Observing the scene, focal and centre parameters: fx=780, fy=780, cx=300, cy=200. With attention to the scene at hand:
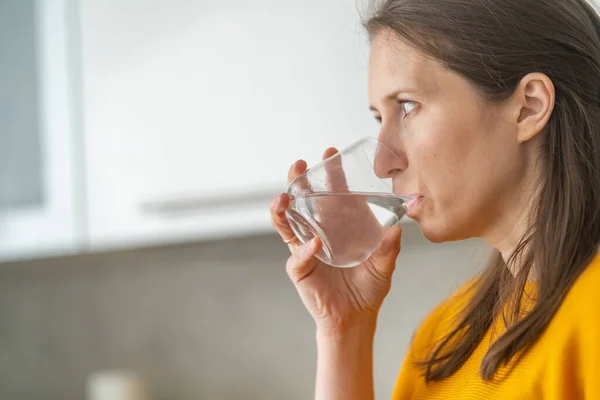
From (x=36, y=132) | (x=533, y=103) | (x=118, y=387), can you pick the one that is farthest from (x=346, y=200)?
(x=118, y=387)

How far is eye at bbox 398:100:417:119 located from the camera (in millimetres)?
911

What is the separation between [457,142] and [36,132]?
1182 mm

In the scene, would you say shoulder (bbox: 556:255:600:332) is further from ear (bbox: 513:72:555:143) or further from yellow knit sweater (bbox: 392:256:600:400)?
ear (bbox: 513:72:555:143)

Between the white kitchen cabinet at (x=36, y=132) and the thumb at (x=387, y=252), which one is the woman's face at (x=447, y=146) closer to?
the thumb at (x=387, y=252)

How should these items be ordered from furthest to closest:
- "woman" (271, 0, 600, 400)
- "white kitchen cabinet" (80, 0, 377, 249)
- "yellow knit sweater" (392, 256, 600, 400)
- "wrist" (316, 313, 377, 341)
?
1. "white kitchen cabinet" (80, 0, 377, 249)
2. "wrist" (316, 313, 377, 341)
3. "woman" (271, 0, 600, 400)
4. "yellow knit sweater" (392, 256, 600, 400)

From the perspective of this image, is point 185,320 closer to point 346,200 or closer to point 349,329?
point 349,329


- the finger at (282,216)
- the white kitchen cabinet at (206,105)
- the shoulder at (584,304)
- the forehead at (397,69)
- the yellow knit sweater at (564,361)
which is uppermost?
the white kitchen cabinet at (206,105)

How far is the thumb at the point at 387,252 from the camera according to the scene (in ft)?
3.17

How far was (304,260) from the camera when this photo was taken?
1.00m

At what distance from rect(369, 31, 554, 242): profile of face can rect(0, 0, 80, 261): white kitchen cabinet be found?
1.01 metres

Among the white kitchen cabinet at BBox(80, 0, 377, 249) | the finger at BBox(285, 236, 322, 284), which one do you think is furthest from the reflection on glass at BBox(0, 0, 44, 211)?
the finger at BBox(285, 236, 322, 284)

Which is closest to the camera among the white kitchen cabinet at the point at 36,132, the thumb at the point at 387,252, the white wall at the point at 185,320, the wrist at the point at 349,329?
the thumb at the point at 387,252

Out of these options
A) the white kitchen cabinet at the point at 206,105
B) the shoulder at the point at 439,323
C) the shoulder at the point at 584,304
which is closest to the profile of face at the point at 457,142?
the shoulder at the point at 584,304

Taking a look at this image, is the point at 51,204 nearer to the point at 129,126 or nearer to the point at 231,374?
the point at 129,126
